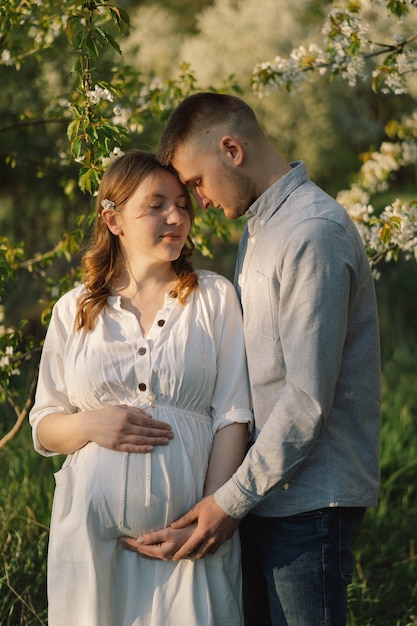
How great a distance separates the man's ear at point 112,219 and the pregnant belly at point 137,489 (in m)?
0.78

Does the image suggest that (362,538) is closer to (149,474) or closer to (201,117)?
(149,474)

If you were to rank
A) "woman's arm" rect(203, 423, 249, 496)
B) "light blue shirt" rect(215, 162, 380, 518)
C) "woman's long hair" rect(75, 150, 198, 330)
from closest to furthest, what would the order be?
"light blue shirt" rect(215, 162, 380, 518), "woman's arm" rect(203, 423, 249, 496), "woman's long hair" rect(75, 150, 198, 330)

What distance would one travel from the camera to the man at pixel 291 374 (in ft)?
7.91

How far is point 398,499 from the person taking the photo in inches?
212

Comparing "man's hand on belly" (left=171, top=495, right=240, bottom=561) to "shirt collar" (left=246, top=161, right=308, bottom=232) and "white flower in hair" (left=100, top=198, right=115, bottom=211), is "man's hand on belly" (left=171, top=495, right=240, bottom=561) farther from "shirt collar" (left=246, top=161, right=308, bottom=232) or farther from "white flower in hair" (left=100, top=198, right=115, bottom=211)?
"white flower in hair" (left=100, top=198, right=115, bottom=211)

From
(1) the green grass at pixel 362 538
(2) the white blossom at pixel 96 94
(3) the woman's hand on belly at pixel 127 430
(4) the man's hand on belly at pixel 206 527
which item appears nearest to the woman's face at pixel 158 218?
(2) the white blossom at pixel 96 94

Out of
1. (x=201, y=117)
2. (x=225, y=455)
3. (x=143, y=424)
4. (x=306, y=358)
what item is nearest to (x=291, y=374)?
(x=306, y=358)

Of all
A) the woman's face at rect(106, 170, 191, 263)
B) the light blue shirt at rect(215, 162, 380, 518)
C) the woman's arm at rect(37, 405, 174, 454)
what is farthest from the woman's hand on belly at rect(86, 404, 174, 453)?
the woman's face at rect(106, 170, 191, 263)

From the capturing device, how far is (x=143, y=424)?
103 inches

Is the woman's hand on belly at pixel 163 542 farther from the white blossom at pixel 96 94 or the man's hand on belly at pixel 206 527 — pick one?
the white blossom at pixel 96 94

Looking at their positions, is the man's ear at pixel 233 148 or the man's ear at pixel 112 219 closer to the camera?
the man's ear at pixel 233 148

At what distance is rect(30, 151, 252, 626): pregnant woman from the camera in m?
2.61

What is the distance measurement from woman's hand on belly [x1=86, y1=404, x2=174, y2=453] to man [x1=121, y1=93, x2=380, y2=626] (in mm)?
251

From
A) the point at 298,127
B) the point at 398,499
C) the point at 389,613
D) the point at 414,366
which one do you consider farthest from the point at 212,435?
the point at 298,127
